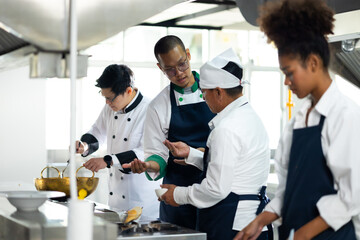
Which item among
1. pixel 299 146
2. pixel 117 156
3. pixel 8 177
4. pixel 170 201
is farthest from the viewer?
pixel 8 177

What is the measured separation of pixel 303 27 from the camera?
1.82 metres

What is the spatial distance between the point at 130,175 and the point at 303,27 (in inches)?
82.6

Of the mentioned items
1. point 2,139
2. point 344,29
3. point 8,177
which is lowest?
point 8,177

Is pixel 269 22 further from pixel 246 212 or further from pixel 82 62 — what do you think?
pixel 246 212

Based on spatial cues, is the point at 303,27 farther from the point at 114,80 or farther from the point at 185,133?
the point at 114,80

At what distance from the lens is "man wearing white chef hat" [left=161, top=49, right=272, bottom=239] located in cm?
234

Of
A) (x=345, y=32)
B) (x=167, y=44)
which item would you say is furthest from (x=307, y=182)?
(x=345, y=32)

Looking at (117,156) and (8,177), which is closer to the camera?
(117,156)

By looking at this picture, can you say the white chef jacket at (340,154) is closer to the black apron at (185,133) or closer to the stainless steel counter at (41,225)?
the stainless steel counter at (41,225)

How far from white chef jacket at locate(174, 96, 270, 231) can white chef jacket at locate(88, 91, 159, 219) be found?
118cm

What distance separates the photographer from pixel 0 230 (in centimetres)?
230

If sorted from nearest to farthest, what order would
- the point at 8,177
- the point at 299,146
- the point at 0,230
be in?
the point at 299,146
the point at 0,230
the point at 8,177

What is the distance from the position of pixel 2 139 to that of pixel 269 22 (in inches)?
251

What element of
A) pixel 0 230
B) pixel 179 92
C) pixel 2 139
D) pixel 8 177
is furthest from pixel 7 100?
pixel 0 230
